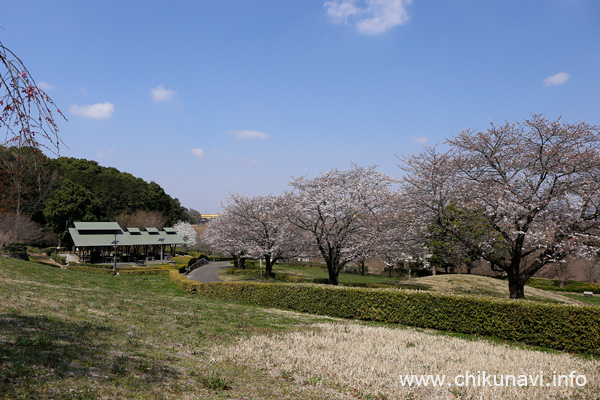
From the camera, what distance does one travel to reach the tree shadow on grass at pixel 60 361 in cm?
544

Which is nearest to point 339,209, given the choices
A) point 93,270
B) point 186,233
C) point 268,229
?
point 268,229

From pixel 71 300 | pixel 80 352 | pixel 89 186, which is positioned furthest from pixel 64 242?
pixel 80 352

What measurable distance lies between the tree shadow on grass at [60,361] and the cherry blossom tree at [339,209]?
18052mm

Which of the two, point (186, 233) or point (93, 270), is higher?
point (186, 233)

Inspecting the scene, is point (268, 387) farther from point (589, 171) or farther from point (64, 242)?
point (64, 242)

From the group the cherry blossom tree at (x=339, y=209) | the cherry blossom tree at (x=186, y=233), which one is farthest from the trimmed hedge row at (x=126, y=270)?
the cherry blossom tree at (x=186, y=233)

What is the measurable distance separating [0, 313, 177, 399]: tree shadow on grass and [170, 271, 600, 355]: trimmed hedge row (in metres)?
11.3

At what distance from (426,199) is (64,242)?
206 ft

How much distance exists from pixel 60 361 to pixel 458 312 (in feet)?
46.1

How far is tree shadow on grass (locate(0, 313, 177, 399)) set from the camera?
544 cm

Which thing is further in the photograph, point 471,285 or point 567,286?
point 567,286

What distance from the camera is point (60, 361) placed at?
6.58 m

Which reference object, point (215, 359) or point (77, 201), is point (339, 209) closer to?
point (215, 359)

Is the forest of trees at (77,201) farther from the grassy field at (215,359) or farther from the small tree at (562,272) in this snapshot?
the small tree at (562,272)
